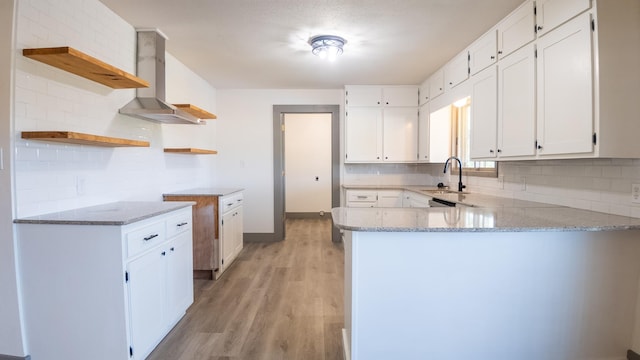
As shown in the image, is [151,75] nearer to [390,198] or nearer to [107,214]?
[107,214]

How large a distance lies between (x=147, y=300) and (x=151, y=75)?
1.92 meters

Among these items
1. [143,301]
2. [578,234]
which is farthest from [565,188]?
[143,301]

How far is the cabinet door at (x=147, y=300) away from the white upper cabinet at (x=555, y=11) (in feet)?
9.55

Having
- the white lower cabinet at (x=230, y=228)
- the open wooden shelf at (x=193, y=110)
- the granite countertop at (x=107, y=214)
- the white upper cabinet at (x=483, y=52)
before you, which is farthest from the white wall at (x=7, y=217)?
the white upper cabinet at (x=483, y=52)

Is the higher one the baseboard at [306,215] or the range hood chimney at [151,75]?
the range hood chimney at [151,75]

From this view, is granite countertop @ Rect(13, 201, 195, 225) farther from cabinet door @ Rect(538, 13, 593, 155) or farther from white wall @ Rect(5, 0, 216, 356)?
cabinet door @ Rect(538, 13, 593, 155)

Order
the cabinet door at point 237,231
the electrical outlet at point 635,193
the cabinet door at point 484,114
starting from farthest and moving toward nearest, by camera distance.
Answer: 1. the cabinet door at point 237,231
2. the cabinet door at point 484,114
3. the electrical outlet at point 635,193

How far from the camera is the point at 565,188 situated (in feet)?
7.13

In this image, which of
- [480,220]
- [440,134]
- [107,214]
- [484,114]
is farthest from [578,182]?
[107,214]

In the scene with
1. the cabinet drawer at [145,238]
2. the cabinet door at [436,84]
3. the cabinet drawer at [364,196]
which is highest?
the cabinet door at [436,84]

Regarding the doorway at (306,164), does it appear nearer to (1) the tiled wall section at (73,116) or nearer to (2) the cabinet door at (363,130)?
(2) the cabinet door at (363,130)

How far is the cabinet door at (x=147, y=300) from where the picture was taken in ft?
5.75

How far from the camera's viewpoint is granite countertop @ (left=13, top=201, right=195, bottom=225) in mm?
1652

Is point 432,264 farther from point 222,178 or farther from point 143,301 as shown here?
point 222,178
